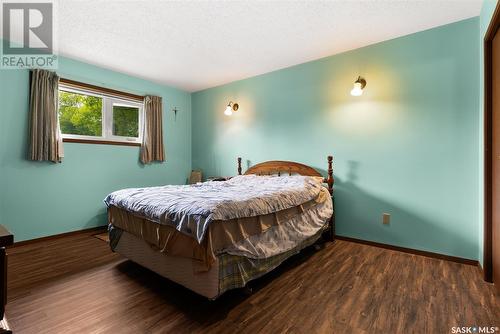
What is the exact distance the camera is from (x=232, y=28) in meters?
2.62

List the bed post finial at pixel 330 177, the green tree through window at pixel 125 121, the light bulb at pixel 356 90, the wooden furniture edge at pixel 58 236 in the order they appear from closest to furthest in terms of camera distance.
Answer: the light bulb at pixel 356 90 → the wooden furniture edge at pixel 58 236 → the bed post finial at pixel 330 177 → the green tree through window at pixel 125 121

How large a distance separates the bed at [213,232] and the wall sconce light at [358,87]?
126 cm

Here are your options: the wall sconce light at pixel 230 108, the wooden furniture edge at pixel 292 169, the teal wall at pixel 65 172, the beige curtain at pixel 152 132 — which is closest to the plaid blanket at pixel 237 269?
the wooden furniture edge at pixel 292 169

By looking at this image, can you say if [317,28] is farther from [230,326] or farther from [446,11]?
[230,326]

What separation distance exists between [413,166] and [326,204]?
3.34 feet

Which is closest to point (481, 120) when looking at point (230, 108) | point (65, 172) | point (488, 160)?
point (488, 160)

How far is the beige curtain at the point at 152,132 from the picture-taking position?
4160 mm

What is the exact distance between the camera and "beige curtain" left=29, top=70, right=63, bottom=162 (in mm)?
2996

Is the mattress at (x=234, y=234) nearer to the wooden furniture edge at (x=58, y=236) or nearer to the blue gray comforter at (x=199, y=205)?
the blue gray comforter at (x=199, y=205)

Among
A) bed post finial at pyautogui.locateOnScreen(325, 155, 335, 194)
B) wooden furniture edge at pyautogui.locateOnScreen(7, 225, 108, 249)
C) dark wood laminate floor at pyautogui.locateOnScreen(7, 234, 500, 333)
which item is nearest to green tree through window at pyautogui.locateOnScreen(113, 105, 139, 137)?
wooden furniture edge at pyautogui.locateOnScreen(7, 225, 108, 249)

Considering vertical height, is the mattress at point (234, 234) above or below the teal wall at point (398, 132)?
below

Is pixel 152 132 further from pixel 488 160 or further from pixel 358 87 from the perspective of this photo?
pixel 488 160

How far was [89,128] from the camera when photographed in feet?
12.0

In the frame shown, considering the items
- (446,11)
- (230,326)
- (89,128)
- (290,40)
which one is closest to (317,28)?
(290,40)
